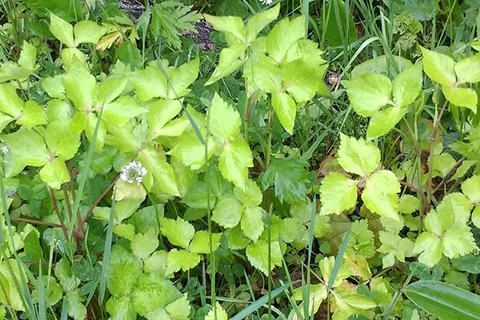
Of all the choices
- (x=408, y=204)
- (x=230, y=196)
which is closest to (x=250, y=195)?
(x=230, y=196)

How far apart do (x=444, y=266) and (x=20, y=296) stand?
0.85 meters

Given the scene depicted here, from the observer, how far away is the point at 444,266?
4.27ft

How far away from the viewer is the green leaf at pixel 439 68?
110 cm

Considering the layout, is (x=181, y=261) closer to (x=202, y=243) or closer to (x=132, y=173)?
(x=202, y=243)

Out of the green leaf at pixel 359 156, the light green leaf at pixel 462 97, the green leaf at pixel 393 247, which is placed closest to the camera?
the light green leaf at pixel 462 97

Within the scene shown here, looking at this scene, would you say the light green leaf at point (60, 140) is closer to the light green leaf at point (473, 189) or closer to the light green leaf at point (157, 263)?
the light green leaf at point (157, 263)

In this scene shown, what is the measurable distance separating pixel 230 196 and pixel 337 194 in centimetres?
23

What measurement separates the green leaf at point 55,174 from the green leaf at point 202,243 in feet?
0.95

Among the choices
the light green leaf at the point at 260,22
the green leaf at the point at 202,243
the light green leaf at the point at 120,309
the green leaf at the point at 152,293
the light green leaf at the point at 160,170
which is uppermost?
the light green leaf at the point at 260,22

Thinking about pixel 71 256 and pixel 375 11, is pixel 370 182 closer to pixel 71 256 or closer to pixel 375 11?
pixel 71 256


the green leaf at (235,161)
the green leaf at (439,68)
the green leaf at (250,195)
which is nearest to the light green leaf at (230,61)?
the green leaf at (235,161)

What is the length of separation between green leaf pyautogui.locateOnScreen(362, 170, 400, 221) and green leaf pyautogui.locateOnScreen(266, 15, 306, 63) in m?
0.29

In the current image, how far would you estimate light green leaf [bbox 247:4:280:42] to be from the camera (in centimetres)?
116

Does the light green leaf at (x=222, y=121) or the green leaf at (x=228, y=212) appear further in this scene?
the green leaf at (x=228, y=212)
